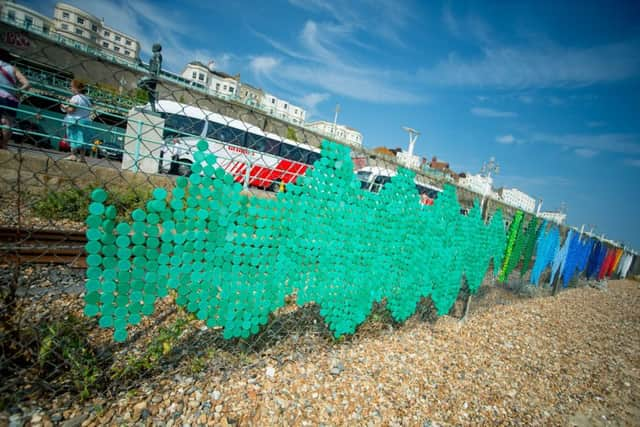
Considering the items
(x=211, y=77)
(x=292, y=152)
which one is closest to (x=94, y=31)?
(x=211, y=77)

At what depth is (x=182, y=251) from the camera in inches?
67.9

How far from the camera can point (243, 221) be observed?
194 cm

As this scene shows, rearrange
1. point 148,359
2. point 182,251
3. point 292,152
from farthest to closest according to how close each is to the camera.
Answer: point 292,152, point 148,359, point 182,251

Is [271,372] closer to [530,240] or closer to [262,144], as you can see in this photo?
[262,144]

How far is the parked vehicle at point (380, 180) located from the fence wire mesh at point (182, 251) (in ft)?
0.22

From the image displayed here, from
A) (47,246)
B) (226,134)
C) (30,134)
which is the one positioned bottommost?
(47,246)

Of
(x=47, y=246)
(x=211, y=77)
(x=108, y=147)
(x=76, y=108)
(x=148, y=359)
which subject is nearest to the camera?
(x=108, y=147)

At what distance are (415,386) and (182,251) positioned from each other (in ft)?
7.52

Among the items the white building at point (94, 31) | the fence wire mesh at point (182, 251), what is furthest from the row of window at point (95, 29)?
the fence wire mesh at point (182, 251)

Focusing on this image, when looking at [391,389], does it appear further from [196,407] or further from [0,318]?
[0,318]

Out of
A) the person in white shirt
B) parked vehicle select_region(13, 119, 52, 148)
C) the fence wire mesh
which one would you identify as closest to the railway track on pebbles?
the fence wire mesh

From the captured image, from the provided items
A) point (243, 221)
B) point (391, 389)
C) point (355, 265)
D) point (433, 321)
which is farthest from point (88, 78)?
point (433, 321)

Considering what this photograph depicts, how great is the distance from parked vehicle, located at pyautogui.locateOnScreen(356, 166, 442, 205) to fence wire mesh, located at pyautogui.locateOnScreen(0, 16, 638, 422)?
0.07 metres

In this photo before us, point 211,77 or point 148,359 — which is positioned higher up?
point 211,77
